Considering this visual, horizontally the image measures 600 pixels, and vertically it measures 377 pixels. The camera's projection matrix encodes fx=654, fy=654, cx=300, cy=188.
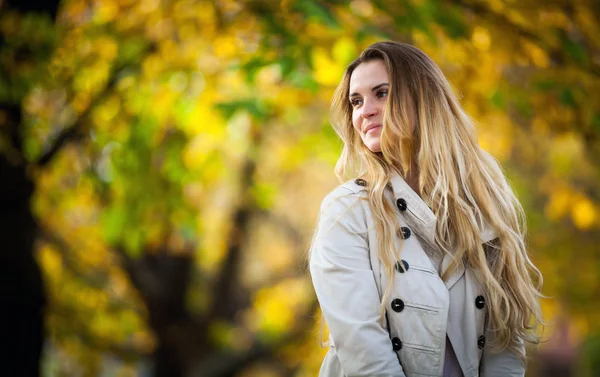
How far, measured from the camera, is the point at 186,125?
5754 millimetres

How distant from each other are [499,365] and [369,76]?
122 cm

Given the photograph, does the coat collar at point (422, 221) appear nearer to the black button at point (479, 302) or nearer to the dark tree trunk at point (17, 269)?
the black button at point (479, 302)

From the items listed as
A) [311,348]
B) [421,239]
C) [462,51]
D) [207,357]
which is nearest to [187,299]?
[207,357]

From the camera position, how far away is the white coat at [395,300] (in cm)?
220

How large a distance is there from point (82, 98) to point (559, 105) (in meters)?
3.80

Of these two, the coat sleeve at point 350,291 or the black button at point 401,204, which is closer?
the coat sleeve at point 350,291

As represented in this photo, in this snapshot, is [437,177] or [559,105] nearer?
[437,177]

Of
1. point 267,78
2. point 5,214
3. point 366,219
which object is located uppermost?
point 366,219

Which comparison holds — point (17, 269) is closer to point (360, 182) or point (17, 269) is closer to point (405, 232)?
point (360, 182)

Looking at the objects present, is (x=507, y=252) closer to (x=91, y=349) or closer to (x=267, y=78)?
(x=267, y=78)

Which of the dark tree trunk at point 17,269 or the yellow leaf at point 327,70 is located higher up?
the yellow leaf at point 327,70

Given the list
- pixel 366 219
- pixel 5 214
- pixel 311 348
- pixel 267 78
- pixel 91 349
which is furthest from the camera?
pixel 311 348

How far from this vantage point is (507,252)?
8.08 feet

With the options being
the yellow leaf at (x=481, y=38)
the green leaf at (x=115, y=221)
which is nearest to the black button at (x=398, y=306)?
the yellow leaf at (x=481, y=38)
